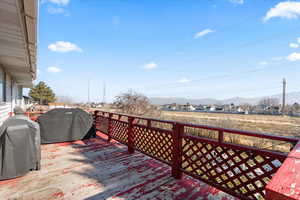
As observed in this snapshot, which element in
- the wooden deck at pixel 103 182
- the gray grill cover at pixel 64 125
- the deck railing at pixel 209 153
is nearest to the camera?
the deck railing at pixel 209 153

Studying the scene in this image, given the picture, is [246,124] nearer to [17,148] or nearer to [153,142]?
[153,142]

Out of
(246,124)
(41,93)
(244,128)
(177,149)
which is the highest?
(41,93)

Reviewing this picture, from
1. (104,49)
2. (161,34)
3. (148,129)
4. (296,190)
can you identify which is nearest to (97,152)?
(148,129)

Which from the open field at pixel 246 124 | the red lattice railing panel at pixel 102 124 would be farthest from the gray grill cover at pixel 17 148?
the open field at pixel 246 124

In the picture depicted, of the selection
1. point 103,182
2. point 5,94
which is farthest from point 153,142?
point 5,94

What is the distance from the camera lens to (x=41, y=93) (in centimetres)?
3148

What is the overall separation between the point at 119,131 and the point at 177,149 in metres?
2.34

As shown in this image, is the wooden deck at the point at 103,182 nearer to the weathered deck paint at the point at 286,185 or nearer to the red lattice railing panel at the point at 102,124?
the weathered deck paint at the point at 286,185

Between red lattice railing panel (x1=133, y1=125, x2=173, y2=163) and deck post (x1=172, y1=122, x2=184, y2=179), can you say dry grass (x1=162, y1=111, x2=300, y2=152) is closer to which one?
deck post (x1=172, y1=122, x2=184, y2=179)

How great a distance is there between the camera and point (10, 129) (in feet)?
7.73

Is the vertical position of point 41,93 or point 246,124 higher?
point 41,93

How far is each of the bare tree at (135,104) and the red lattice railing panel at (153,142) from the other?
5918mm

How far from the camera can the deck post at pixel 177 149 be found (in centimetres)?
261

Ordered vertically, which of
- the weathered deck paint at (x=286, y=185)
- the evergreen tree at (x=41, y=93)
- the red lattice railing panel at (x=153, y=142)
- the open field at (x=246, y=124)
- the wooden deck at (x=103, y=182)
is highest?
the evergreen tree at (x=41, y=93)
